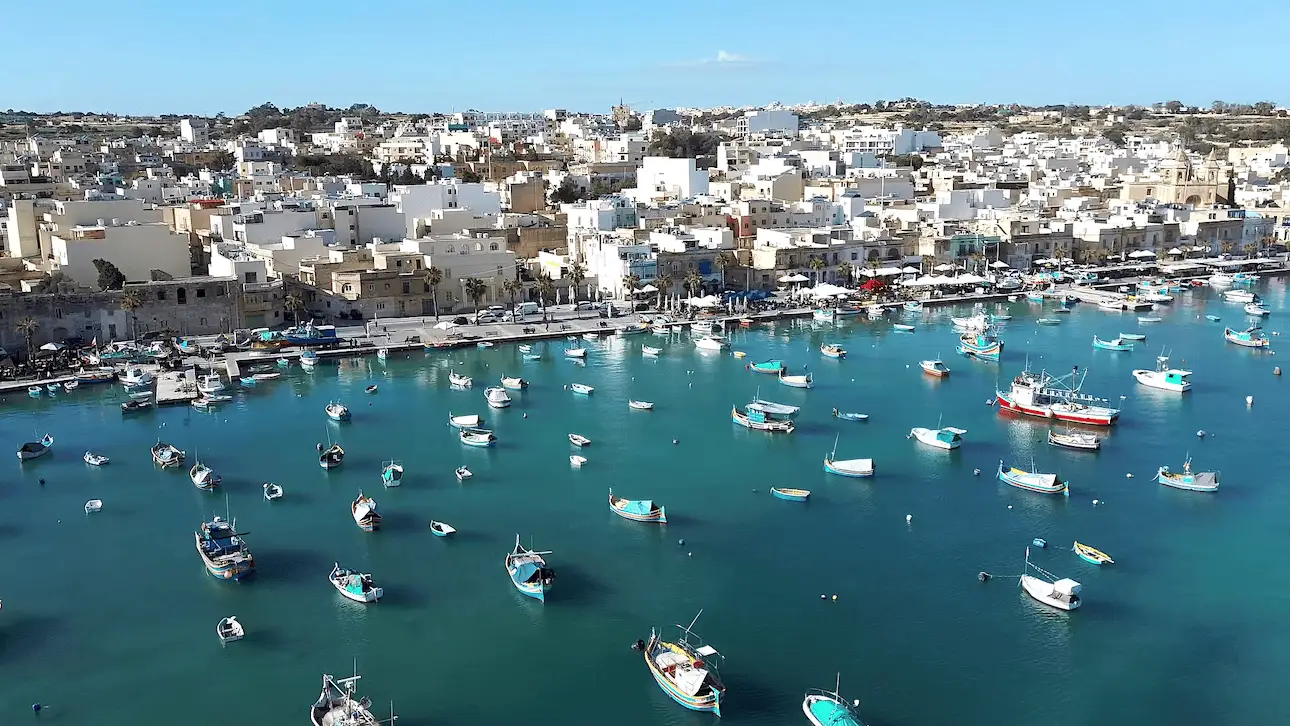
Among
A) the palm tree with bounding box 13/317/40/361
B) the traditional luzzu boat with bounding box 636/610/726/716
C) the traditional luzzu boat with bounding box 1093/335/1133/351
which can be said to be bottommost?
the traditional luzzu boat with bounding box 636/610/726/716

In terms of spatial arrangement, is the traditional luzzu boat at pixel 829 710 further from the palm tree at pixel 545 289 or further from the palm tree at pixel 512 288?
the palm tree at pixel 512 288

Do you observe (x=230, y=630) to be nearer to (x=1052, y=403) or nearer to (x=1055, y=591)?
(x=1055, y=591)

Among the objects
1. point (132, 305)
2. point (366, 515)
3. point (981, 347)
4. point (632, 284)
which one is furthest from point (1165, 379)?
point (132, 305)

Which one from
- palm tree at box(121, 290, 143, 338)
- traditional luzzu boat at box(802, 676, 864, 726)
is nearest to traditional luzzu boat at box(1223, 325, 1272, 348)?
traditional luzzu boat at box(802, 676, 864, 726)

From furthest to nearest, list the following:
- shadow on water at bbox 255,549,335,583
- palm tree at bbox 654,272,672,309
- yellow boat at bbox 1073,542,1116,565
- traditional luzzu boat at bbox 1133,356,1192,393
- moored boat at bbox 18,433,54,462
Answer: palm tree at bbox 654,272,672,309, traditional luzzu boat at bbox 1133,356,1192,393, moored boat at bbox 18,433,54,462, yellow boat at bbox 1073,542,1116,565, shadow on water at bbox 255,549,335,583

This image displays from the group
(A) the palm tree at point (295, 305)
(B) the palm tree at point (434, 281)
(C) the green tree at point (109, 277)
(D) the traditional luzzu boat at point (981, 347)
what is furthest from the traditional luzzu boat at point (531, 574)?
(C) the green tree at point (109, 277)

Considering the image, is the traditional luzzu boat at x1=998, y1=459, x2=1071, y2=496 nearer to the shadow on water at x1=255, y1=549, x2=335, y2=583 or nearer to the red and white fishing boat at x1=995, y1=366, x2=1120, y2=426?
the red and white fishing boat at x1=995, y1=366, x2=1120, y2=426
